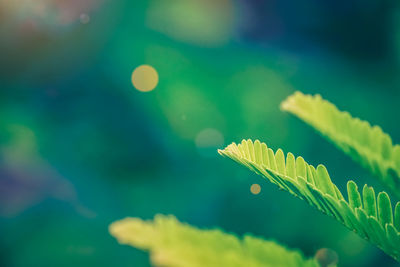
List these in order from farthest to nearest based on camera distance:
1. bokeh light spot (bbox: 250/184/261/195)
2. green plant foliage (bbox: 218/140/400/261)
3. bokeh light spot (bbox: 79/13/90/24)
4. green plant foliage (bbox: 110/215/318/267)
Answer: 1. bokeh light spot (bbox: 79/13/90/24)
2. bokeh light spot (bbox: 250/184/261/195)
3. green plant foliage (bbox: 218/140/400/261)
4. green plant foliage (bbox: 110/215/318/267)

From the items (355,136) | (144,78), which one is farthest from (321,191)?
(144,78)

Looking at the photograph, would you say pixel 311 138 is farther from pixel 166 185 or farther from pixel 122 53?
pixel 122 53

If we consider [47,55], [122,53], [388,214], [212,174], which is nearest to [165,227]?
[388,214]

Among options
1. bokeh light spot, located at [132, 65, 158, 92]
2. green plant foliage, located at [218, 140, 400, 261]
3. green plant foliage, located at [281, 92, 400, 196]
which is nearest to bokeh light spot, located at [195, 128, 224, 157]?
bokeh light spot, located at [132, 65, 158, 92]

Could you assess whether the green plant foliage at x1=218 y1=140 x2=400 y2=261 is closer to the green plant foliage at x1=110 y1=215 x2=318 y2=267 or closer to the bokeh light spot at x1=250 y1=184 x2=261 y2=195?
the green plant foliage at x1=110 y1=215 x2=318 y2=267

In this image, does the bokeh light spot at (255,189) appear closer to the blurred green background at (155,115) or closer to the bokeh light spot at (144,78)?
the blurred green background at (155,115)

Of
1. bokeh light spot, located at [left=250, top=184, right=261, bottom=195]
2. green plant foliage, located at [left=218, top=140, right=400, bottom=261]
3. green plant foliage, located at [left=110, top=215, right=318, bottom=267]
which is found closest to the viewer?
green plant foliage, located at [left=110, top=215, right=318, bottom=267]

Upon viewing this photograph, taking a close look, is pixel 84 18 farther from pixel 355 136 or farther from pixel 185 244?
pixel 185 244

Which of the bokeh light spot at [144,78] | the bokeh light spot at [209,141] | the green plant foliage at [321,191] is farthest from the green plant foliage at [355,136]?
the bokeh light spot at [144,78]

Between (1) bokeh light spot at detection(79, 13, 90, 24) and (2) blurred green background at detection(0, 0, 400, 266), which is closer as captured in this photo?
(2) blurred green background at detection(0, 0, 400, 266)
